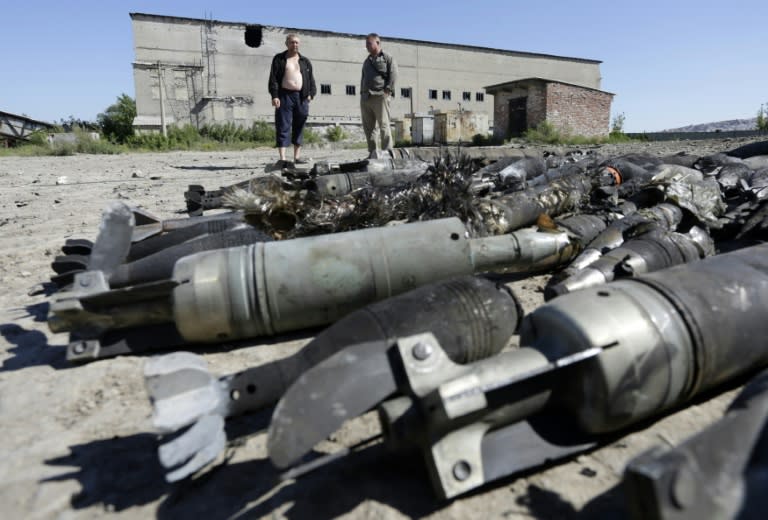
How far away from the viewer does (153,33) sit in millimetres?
22438

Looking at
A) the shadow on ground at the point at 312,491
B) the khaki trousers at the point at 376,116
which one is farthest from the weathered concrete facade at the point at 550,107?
the shadow on ground at the point at 312,491

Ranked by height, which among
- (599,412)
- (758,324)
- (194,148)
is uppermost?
(194,148)

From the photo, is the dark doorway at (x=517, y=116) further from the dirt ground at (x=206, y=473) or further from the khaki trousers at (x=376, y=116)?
the dirt ground at (x=206, y=473)

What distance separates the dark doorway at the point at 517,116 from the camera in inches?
679

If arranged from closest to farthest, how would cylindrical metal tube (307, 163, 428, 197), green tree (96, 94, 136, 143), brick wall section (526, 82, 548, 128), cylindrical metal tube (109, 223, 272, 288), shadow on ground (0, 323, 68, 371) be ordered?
shadow on ground (0, 323, 68, 371)
cylindrical metal tube (109, 223, 272, 288)
cylindrical metal tube (307, 163, 428, 197)
brick wall section (526, 82, 548, 128)
green tree (96, 94, 136, 143)

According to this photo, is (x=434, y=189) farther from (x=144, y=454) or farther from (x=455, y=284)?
(x=144, y=454)

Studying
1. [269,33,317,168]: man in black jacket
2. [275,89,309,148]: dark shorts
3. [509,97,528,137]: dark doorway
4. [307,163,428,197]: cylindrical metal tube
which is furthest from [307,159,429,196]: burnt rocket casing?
[509,97,528,137]: dark doorway

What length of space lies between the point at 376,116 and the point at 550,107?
1175 cm

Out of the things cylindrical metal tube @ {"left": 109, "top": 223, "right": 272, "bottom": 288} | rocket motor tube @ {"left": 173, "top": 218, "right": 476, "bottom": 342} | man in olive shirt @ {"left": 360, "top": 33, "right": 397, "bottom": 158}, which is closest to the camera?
rocket motor tube @ {"left": 173, "top": 218, "right": 476, "bottom": 342}

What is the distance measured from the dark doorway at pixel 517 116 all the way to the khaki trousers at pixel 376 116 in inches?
457

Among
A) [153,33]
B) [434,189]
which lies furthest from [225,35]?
[434,189]

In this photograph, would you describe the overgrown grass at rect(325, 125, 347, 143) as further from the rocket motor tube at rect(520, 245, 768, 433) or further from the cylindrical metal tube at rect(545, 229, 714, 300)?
the rocket motor tube at rect(520, 245, 768, 433)

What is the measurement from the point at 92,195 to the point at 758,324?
20.0 ft

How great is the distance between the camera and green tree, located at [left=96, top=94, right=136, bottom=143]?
2215 centimetres
